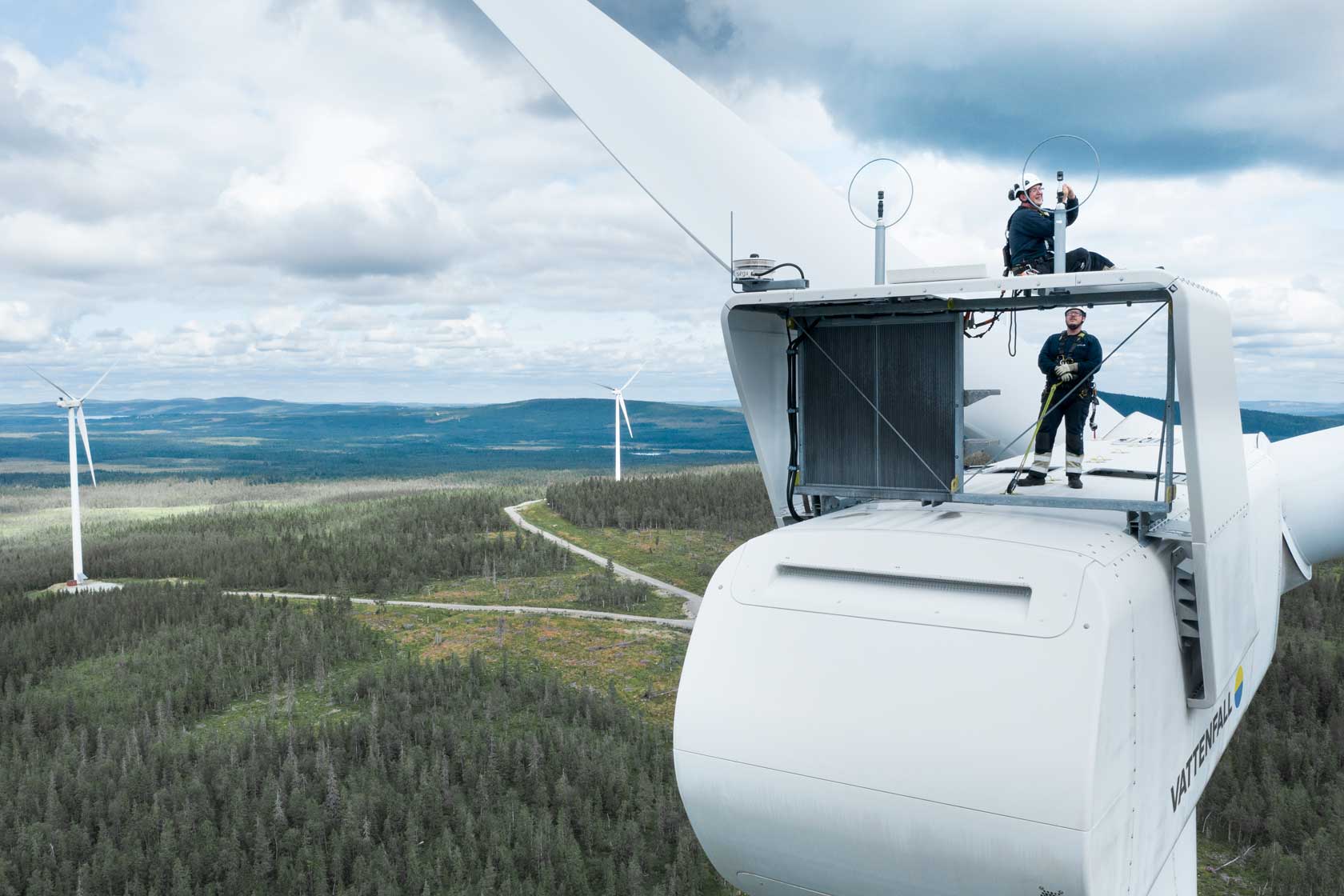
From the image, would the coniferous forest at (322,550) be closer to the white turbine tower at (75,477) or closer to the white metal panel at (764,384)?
the white turbine tower at (75,477)

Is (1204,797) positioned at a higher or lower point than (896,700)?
lower

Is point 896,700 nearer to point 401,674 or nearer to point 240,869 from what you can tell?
point 240,869

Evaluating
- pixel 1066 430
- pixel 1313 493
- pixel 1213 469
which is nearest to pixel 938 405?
pixel 1066 430

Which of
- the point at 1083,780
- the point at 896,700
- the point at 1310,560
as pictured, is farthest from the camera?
the point at 1310,560

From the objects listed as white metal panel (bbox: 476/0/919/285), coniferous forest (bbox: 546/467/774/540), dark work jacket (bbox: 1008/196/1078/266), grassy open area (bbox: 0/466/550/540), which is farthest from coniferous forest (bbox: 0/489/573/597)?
dark work jacket (bbox: 1008/196/1078/266)

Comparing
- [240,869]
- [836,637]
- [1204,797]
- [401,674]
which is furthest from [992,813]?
[401,674]

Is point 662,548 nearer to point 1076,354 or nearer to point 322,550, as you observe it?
point 322,550
